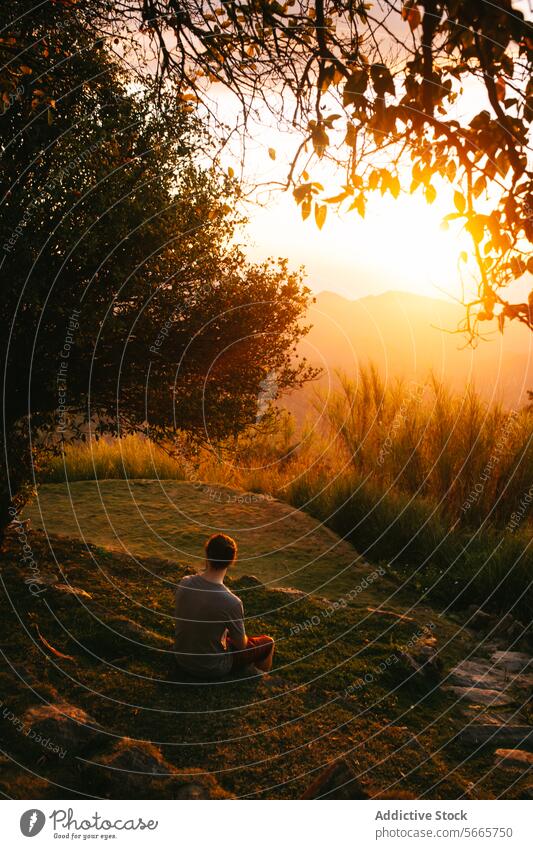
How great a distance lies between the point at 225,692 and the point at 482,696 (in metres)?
2.17

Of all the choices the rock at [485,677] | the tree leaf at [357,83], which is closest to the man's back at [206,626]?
the rock at [485,677]

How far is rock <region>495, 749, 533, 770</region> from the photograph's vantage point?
5.12 meters

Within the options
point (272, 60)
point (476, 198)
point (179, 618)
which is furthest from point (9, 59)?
point (179, 618)

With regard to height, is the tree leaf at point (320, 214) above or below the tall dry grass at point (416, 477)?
above

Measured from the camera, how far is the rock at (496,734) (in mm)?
5457

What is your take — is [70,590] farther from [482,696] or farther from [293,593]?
[482,696]

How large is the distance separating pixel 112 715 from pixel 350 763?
66.4 inches

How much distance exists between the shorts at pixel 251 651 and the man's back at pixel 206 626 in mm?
63

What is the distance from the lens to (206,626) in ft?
19.3

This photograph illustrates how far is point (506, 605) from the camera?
8.46m

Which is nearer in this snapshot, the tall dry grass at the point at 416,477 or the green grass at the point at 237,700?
the green grass at the point at 237,700

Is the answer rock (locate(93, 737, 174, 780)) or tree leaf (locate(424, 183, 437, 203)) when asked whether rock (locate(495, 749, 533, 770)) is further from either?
tree leaf (locate(424, 183, 437, 203))

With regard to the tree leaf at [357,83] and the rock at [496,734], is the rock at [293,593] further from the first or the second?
the tree leaf at [357,83]

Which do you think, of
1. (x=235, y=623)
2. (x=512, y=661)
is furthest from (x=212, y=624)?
(x=512, y=661)
